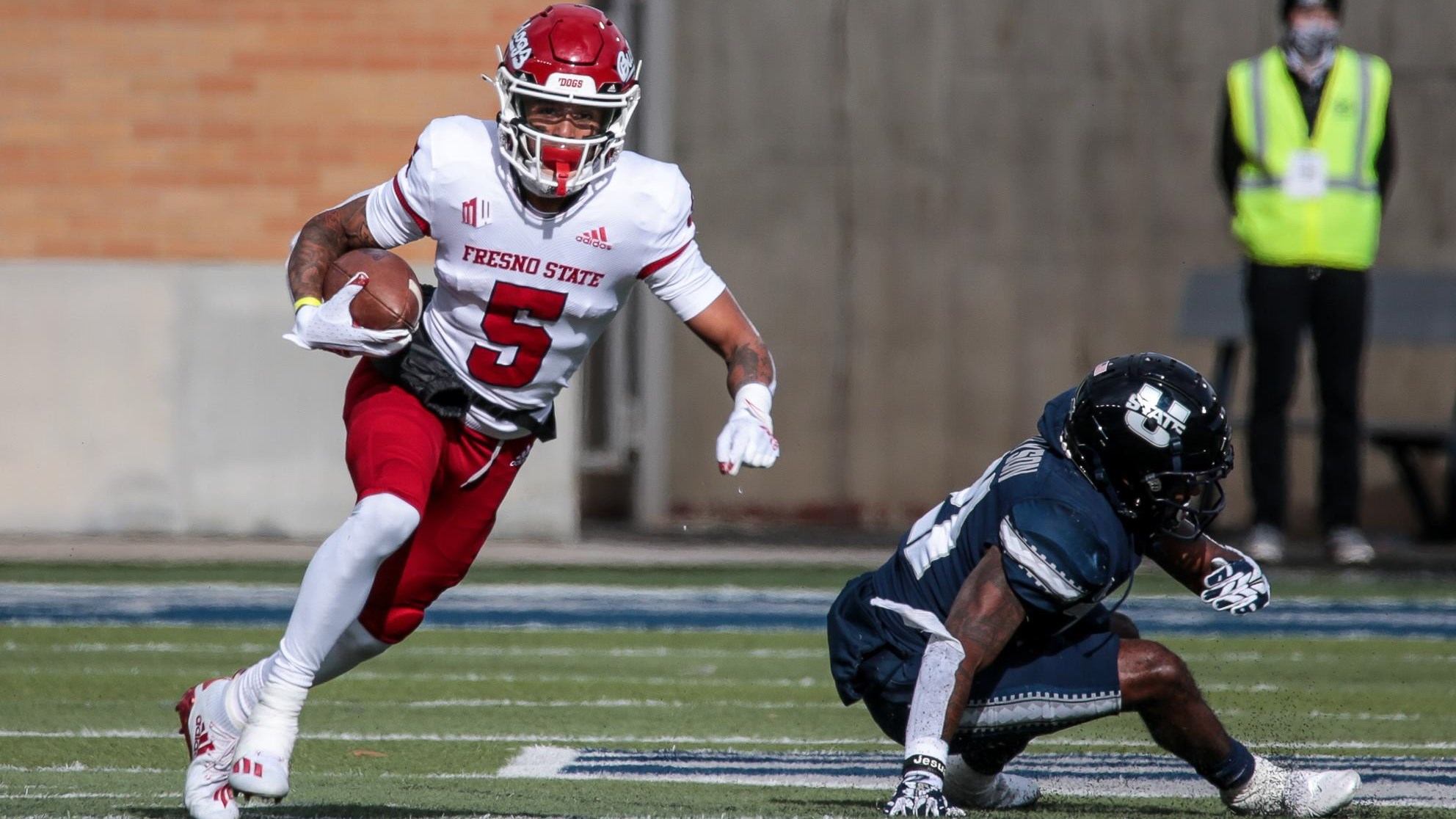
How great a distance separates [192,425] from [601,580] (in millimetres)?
2460

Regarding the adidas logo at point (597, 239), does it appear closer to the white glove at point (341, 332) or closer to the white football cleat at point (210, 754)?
the white glove at point (341, 332)

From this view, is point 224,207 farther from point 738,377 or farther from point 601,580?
point 738,377

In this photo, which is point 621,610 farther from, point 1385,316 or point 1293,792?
point 1385,316

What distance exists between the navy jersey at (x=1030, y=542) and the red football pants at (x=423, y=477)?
87cm

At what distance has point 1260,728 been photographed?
17.8 feet

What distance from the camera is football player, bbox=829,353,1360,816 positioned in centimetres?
377

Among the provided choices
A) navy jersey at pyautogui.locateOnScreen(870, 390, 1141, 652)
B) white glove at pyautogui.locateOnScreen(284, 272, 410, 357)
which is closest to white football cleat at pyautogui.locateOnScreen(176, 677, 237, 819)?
white glove at pyautogui.locateOnScreen(284, 272, 410, 357)

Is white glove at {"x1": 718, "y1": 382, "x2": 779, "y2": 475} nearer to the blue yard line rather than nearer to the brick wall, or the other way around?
the blue yard line

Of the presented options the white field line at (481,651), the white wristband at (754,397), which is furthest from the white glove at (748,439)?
the white field line at (481,651)

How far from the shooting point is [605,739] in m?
5.27

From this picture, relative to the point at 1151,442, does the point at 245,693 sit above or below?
below

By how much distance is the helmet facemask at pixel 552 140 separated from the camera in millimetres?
4051

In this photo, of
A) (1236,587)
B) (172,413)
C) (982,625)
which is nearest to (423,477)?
(982,625)

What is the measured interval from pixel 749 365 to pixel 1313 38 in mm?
4978
